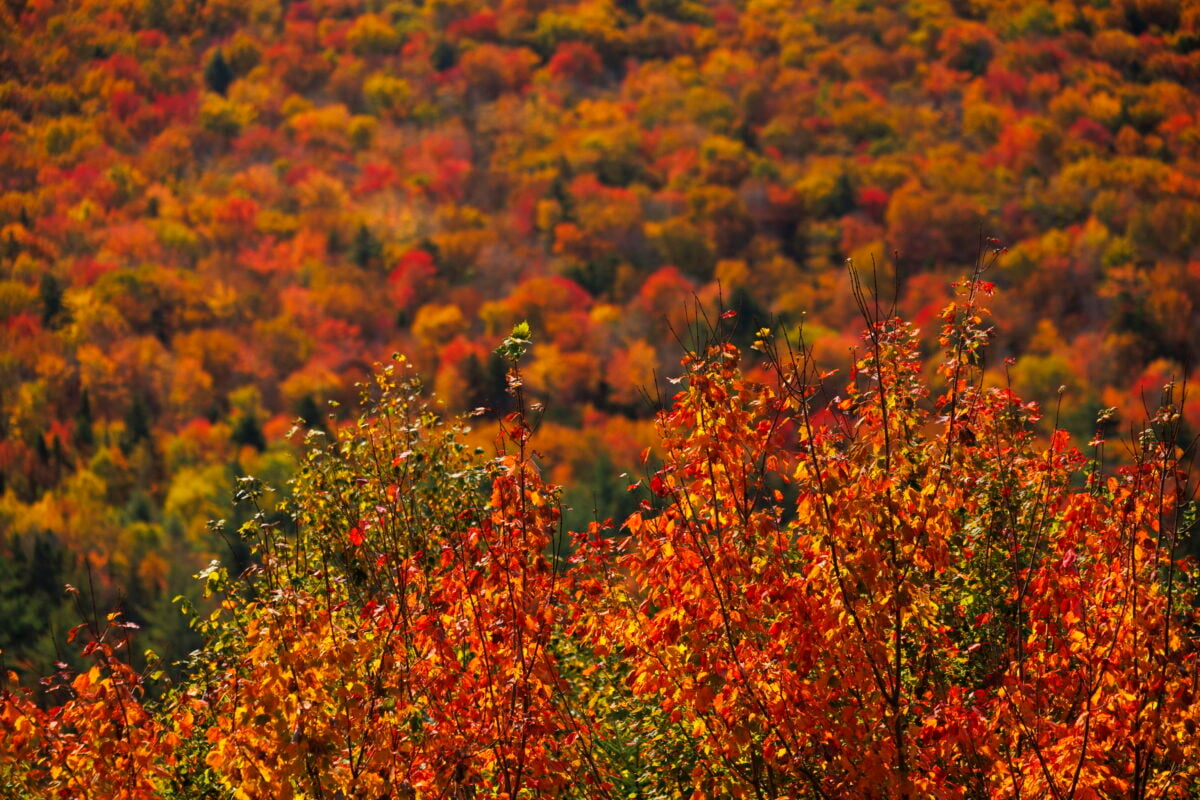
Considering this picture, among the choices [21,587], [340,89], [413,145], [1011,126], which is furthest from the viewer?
[340,89]

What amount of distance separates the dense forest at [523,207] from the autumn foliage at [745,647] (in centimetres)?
4449

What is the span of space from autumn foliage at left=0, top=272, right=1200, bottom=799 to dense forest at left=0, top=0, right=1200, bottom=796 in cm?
4449

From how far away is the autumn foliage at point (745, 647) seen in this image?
20.3ft

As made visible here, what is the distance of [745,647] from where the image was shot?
664 cm

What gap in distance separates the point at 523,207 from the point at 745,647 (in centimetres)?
13108

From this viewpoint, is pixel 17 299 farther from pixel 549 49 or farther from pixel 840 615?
pixel 840 615

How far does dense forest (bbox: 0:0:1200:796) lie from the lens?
94188 millimetres

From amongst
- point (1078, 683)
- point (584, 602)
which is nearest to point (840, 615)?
point (1078, 683)

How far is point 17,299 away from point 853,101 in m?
87.0

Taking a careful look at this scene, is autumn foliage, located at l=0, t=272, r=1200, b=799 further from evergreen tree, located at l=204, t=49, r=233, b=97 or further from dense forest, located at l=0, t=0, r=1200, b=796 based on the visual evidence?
evergreen tree, located at l=204, t=49, r=233, b=97

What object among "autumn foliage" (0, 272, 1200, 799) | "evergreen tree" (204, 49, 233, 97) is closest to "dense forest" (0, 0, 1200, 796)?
"evergreen tree" (204, 49, 233, 97)

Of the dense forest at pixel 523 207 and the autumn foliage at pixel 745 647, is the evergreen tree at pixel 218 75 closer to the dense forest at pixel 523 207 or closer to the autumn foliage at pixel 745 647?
the dense forest at pixel 523 207

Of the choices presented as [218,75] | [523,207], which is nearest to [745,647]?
[523,207]

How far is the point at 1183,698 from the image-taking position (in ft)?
20.7
